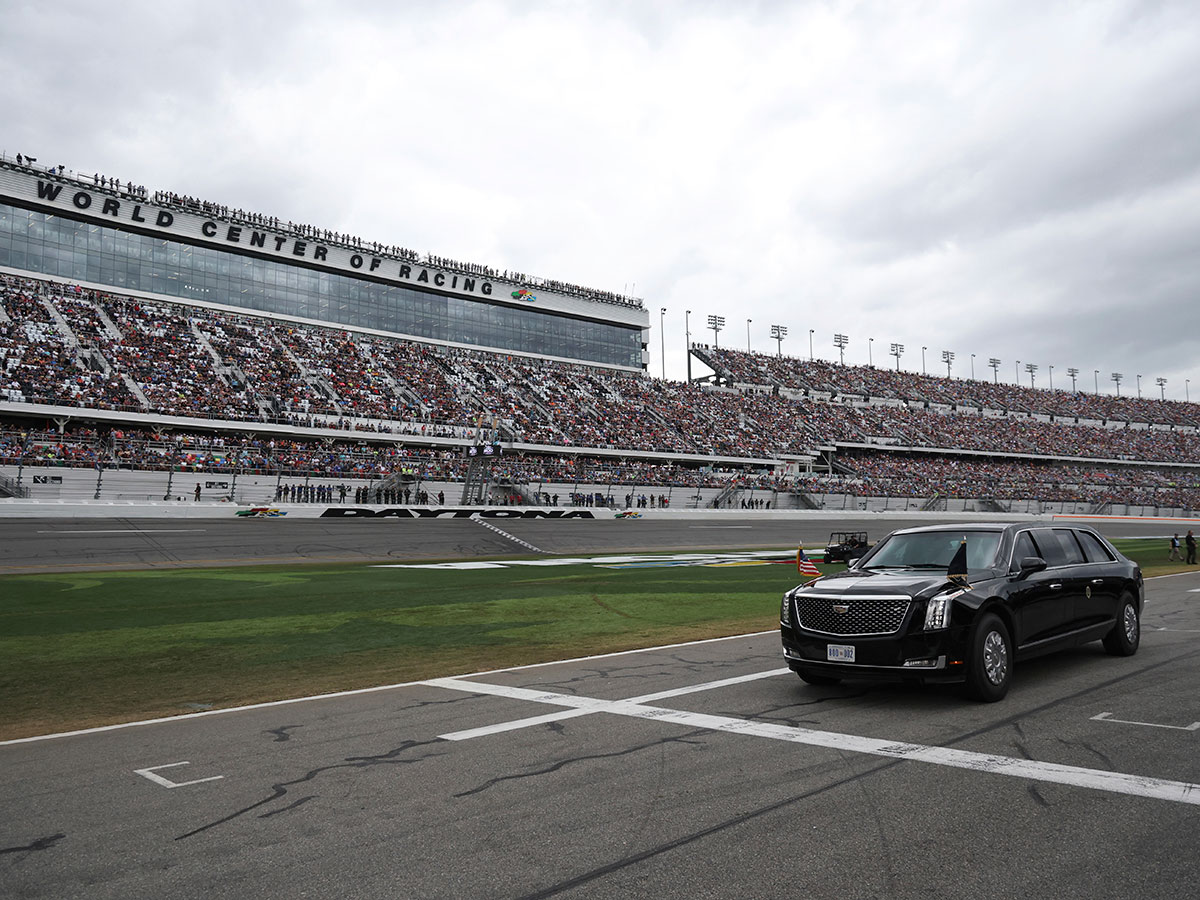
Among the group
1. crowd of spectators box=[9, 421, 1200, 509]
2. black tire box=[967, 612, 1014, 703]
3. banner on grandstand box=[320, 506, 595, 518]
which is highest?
crowd of spectators box=[9, 421, 1200, 509]

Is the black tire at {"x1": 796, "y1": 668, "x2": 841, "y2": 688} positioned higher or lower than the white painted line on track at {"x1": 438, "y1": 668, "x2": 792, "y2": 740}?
higher

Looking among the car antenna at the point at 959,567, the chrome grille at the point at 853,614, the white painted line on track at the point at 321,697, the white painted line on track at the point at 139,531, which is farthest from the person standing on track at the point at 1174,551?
the white painted line on track at the point at 139,531

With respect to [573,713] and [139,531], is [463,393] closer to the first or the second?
[139,531]

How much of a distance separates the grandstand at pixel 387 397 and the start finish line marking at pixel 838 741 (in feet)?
112

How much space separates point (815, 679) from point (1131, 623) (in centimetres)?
452

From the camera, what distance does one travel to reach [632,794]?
16.3ft

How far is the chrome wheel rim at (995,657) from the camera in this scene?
23.7 ft

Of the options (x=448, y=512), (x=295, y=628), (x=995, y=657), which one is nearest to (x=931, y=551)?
(x=995, y=657)

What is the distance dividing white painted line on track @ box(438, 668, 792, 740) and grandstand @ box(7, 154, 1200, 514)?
34.1 meters

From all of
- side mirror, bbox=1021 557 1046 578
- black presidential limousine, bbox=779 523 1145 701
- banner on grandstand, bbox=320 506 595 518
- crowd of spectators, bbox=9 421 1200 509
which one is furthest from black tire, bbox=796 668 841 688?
crowd of spectators, bbox=9 421 1200 509

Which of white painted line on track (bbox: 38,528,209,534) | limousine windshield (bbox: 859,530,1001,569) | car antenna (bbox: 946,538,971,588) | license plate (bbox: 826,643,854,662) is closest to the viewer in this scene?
license plate (bbox: 826,643,854,662)

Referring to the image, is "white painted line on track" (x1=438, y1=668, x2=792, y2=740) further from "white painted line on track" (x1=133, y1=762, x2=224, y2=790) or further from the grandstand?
the grandstand

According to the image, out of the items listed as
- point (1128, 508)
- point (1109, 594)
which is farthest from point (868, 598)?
point (1128, 508)

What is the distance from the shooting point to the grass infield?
8328mm
